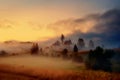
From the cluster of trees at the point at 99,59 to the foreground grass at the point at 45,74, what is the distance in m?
0.06

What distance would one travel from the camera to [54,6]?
10.4ft

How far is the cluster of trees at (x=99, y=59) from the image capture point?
3.03 m

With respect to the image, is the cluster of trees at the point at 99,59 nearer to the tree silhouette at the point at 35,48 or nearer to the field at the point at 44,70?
the field at the point at 44,70

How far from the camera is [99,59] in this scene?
121 inches

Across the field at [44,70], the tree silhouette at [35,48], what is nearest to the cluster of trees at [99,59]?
the field at [44,70]

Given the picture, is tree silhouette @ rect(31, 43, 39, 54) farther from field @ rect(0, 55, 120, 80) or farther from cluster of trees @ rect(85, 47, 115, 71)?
cluster of trees @ rect(85, 47, 115, 71)

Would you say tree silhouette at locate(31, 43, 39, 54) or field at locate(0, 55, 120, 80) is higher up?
tree silhouette at locate(31, 43, 39, 54)

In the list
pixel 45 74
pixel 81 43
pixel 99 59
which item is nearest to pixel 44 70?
pixel 45 74

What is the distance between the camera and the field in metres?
3.00

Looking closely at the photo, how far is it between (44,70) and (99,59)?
1.90ft

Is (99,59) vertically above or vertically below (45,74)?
above

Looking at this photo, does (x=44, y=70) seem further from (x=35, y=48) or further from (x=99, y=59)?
(x=99, y=59)

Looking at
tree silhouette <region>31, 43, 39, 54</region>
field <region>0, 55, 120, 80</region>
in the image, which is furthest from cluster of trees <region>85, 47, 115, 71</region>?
tree silhouette <region>31, 43, 39, 54</region>

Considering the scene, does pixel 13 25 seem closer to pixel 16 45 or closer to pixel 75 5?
pixel 16 45
